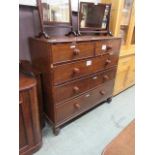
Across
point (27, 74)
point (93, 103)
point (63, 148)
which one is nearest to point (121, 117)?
point (93, 103)

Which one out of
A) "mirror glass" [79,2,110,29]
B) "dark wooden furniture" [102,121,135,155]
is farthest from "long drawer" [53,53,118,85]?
"dark wooden furniture" [102,121,135,155]

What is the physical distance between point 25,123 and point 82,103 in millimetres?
746

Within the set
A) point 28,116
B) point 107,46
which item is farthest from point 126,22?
point 28,116

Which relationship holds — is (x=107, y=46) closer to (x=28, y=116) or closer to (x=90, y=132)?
(x=90, y=132)

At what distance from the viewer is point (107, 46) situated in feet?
5.52

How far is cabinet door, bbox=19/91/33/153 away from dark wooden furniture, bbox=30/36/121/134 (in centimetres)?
30

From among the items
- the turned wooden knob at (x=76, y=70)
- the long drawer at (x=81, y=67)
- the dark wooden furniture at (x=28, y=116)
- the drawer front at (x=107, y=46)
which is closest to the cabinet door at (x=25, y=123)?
the dark wooden furniture at (x=28, y=116)

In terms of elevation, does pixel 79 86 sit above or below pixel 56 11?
below

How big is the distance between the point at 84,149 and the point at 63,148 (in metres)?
0.21
